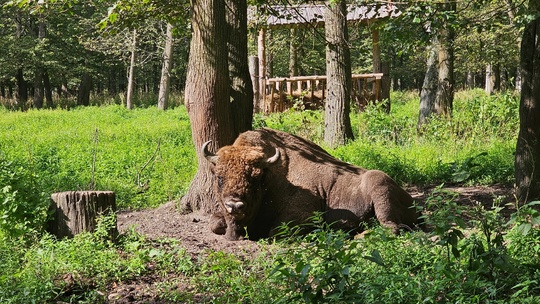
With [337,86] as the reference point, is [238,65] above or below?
above

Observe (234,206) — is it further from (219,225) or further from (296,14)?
(296,14)

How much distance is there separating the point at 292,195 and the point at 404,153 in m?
5.37

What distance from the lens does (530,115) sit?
8.42 metres

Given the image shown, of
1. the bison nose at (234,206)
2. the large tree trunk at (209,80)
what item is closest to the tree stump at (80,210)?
the bison nose at (234,206)

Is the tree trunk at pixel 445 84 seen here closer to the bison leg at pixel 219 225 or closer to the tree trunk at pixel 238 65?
the tree trunk at pixel 238 65

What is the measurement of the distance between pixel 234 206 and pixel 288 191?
981 mm

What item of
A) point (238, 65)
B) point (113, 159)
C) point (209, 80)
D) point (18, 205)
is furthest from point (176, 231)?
point (113, 159)

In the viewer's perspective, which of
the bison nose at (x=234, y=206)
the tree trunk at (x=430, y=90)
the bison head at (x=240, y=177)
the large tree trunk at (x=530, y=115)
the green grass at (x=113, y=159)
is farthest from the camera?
the tree trunk at (x=430, y=90)

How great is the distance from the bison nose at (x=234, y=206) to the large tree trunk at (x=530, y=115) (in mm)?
3687

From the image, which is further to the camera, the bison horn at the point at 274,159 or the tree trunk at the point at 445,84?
the tree trunk at the point at 445,84

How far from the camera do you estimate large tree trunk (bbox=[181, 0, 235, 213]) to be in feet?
27.0

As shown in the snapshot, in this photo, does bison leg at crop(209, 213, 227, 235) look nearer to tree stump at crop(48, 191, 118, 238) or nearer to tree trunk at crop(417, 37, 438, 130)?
tree stump at crop(48, 191, 118, 238)

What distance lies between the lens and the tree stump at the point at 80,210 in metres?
6.86

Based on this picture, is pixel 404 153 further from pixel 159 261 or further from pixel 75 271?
pixel 75 271
